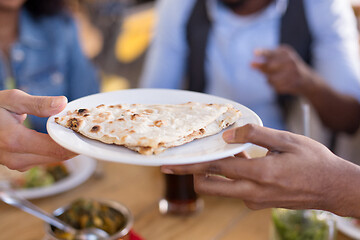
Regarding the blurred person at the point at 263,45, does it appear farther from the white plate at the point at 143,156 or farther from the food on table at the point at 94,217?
the food on table at the point at 94,217

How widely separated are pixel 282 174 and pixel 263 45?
54.9 inches

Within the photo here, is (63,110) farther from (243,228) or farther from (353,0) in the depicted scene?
(353,0)

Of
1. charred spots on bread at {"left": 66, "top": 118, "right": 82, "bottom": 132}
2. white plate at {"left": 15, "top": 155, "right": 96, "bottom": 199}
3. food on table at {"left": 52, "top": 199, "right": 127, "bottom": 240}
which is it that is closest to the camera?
charred spots on bread at {"left": 66, "top": 118, "right": 82, "bottom": 132}

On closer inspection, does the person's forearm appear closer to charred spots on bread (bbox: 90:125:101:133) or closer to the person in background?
charred spots on bread (bbox: 90:125:101:133)

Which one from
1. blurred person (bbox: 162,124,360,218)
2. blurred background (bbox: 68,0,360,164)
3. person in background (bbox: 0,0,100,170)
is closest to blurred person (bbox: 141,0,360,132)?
person in background (bbox: 0,0,100,170)

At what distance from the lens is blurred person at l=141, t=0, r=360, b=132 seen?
194 cm

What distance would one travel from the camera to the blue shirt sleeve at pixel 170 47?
83.7 inches

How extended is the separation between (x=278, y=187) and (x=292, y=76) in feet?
3.56

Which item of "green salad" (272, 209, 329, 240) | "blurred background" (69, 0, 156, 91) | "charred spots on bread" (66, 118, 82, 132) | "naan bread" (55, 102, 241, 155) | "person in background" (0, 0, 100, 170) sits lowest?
"blurred background" (69, 0, 156, 91)

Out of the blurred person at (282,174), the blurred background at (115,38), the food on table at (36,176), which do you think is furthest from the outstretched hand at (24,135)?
the blurred background at (115,38)

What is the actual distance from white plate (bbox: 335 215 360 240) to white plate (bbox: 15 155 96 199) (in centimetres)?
93

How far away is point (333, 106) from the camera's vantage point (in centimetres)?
189

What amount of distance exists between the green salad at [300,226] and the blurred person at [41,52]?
1.55 metres

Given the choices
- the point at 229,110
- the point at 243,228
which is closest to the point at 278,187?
the point at 229,110
